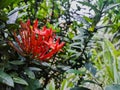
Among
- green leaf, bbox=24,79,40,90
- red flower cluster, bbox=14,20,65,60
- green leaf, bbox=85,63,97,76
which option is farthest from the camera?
green leaf, bbox=85,63,97,76

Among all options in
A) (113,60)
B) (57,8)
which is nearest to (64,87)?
(113,60)

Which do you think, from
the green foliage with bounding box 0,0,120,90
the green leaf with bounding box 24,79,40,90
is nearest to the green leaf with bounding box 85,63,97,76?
the green foliage with bounding box 0,0,120,90

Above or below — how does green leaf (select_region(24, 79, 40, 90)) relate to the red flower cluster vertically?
below

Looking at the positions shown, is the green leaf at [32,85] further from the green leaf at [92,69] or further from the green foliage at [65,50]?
the green leaf at [92,69]

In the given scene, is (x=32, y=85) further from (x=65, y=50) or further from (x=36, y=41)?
(x=65, y=50)

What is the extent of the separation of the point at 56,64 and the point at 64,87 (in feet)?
0.47

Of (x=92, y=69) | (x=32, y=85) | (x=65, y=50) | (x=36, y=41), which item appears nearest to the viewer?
(x=36, y=41)

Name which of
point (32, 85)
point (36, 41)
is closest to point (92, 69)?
point (32, 85)

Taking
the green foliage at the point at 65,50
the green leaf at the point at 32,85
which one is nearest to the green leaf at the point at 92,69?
the green foliage at the point at 65,50

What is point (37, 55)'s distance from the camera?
1.08m

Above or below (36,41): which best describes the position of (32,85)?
below

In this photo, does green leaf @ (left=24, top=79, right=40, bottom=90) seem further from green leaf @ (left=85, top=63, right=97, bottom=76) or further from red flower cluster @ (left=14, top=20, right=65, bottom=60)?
green leaf @ (left=85, top=63, right=97, bottom=76)

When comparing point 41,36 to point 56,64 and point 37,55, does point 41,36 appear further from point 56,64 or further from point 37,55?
point 56,64

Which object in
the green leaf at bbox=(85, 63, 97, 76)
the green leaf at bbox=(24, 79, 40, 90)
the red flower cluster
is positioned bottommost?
the green leaf at bbox=(24, 79, 40, 90)
